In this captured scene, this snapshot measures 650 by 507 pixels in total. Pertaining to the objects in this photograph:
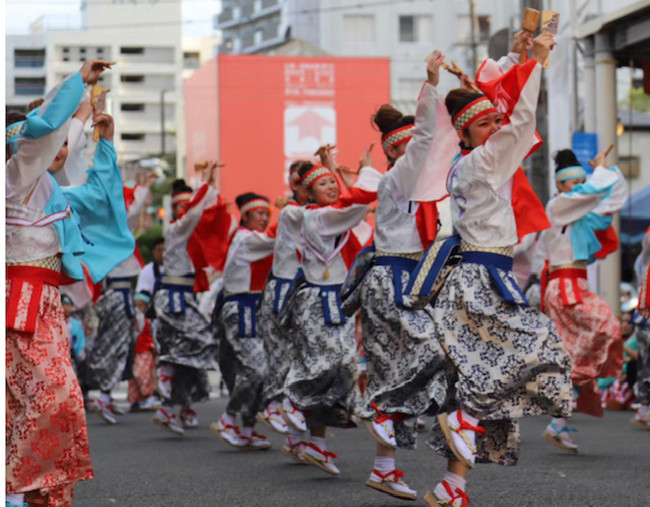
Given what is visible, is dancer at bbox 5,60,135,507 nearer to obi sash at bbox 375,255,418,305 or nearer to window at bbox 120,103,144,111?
obi sash at bbox 375,255,418,305

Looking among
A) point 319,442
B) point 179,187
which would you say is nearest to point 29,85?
point 179,187

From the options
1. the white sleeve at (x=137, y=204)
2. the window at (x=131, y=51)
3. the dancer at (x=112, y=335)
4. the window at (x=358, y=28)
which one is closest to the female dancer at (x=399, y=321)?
the white sleeve at (x=137, y=204)

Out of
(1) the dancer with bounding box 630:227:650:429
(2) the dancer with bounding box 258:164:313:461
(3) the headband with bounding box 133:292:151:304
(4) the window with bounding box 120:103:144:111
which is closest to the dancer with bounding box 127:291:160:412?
(3) the headband with bounding box 133:292:151:304

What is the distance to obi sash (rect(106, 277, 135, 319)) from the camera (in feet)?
41.3

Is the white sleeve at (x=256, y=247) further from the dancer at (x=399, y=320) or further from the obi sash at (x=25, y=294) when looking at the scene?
the obi sash at (x=25, y=294)

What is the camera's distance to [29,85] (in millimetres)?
86000

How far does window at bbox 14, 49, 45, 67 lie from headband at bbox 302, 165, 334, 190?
78651 mm

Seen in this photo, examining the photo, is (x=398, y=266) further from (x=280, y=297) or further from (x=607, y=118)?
(x=607, y=118)

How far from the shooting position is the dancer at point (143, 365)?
1420 centimetres

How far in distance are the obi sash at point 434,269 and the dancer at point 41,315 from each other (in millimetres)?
1482

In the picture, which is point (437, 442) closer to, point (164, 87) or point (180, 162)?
point (180, 162)

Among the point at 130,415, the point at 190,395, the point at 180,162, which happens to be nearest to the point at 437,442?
the point at 190,395

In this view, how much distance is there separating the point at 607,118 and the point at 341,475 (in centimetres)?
819

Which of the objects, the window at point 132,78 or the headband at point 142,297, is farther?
the window at point 132,78
